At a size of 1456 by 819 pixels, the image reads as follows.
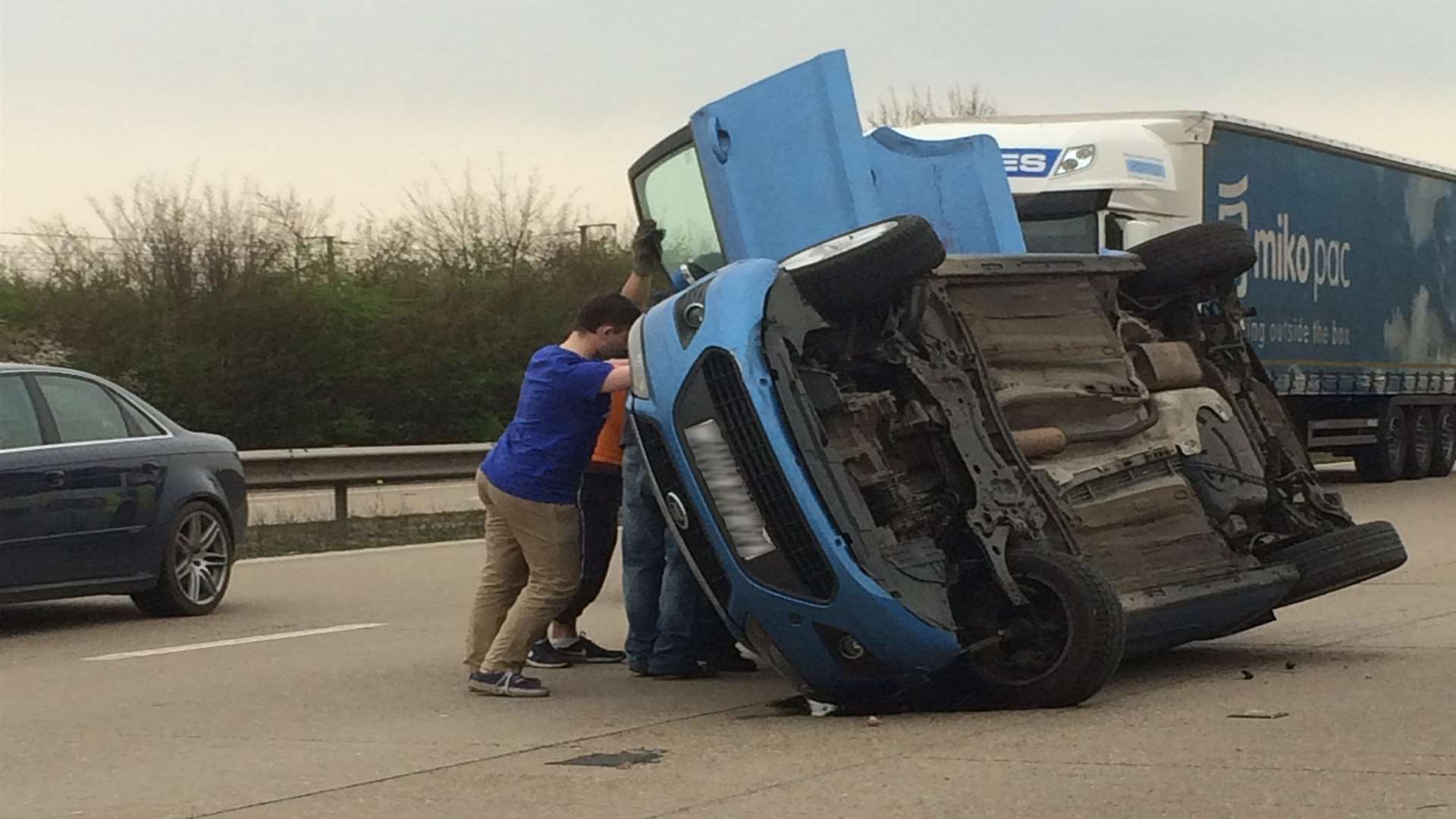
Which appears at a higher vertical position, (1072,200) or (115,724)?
(1072,200)

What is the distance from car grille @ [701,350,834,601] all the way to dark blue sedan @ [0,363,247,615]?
5154mm

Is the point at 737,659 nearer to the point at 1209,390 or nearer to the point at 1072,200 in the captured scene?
the point at 1209,390

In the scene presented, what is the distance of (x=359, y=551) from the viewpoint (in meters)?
17.0

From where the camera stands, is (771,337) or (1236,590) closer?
(771,337)

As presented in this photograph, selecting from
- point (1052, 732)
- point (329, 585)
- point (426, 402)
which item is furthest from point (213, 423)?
point (1052, 732)

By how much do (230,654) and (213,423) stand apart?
21.2 meters

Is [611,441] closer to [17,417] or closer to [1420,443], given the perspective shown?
[17,417]

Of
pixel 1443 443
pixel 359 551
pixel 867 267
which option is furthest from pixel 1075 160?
pixel 1443 443

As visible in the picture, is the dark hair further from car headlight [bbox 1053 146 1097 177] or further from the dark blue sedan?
car headlight [bbox 1053 146 1097 177]

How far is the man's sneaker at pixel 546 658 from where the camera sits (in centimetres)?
988

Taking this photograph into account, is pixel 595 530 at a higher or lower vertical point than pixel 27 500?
lower

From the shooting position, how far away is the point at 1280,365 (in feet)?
73.7

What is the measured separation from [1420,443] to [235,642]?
1873 cm

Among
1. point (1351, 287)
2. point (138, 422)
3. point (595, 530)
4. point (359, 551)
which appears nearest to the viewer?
point (595, 530)
